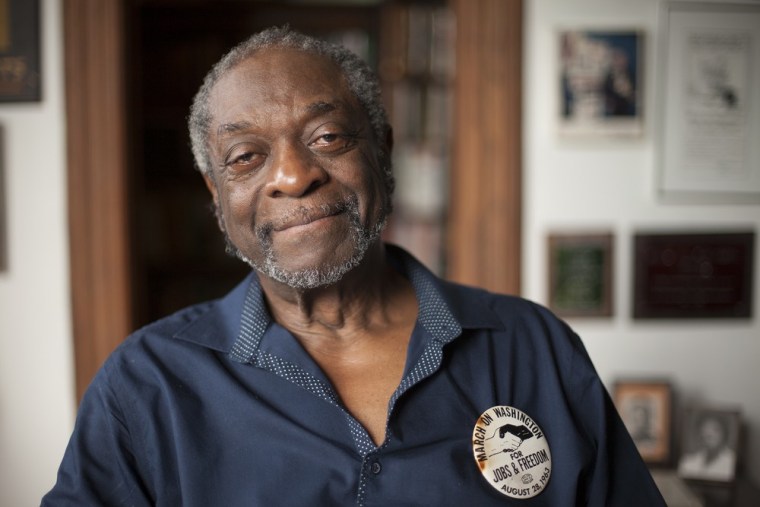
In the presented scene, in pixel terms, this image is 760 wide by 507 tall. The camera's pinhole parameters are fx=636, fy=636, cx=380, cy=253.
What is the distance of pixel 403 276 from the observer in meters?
1.31

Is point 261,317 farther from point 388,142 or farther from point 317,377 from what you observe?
point 388,142

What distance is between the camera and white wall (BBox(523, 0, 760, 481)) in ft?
6.40

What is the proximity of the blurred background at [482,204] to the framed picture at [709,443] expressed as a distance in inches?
5.7

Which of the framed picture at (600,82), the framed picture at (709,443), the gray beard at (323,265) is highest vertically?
the framed picture at (600,82)

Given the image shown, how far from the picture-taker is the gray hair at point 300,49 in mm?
1078

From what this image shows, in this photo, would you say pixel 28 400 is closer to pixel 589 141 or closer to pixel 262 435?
pixel 262 435

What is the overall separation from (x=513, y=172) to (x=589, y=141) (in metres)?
0.25

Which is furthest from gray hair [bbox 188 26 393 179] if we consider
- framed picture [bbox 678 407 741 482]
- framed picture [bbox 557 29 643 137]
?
framed picture [bbox 678 407 741 482]

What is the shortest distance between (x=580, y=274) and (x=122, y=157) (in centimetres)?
147

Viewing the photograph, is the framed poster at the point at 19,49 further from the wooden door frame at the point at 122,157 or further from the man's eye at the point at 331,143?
the man's eye at the point at 331,143

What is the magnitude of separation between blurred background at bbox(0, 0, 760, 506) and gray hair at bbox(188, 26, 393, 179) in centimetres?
91

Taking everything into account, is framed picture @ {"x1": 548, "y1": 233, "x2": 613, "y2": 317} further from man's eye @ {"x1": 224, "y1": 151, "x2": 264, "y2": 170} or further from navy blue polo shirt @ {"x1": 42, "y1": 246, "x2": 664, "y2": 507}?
man's eye @ {"x1": 224, "y1": 151, "x2": 264, "y2": 170}

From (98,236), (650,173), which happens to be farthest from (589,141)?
(98,236)

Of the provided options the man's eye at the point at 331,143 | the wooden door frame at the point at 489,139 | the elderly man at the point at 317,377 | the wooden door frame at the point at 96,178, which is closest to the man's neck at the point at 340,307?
the elderly man at the point at 317,377
